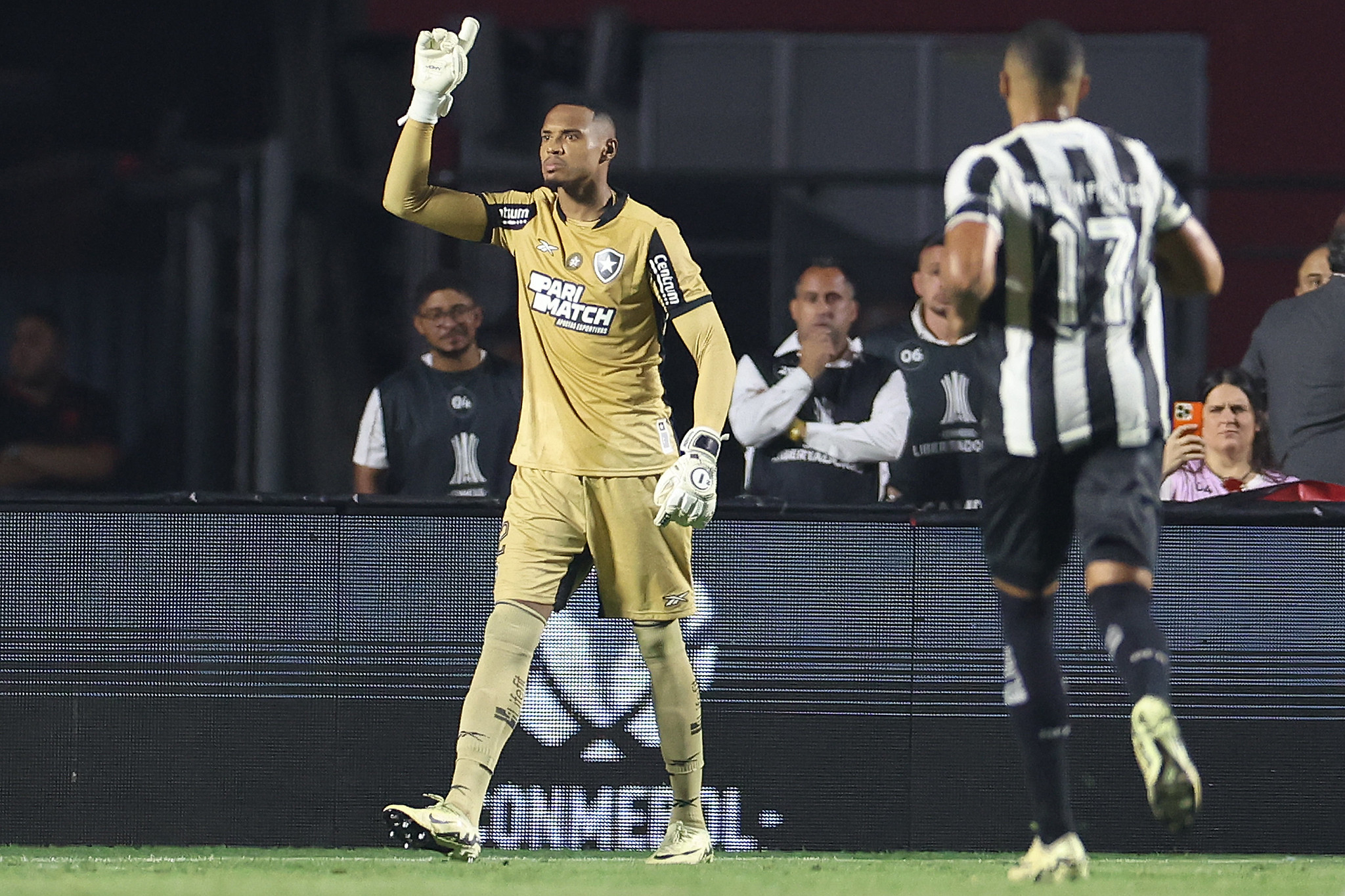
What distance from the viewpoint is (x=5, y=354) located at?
412 inches

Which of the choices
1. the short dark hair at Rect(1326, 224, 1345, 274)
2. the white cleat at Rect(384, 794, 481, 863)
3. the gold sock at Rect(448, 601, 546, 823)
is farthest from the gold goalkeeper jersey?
the short dark hair at Rect(1326, 224, 1345, 274)

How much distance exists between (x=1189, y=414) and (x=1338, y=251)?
78 centimetres

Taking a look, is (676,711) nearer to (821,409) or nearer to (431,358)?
(821,409)

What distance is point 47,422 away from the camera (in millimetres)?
9266

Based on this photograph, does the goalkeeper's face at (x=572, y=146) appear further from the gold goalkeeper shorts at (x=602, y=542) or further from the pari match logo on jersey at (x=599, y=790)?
the pari match logo on jersey at (x=599, y=790)

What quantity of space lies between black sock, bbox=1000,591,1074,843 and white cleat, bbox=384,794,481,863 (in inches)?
56.4

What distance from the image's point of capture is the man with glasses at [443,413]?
24.9 feet

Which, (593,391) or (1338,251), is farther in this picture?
(1338,251)

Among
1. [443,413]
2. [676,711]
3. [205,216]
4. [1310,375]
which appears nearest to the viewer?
[676,711]

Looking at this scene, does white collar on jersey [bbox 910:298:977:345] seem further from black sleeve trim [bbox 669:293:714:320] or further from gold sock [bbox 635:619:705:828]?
gold sock [bbox 635:619:705:828]

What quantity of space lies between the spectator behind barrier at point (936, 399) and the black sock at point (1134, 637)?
8.68 ft

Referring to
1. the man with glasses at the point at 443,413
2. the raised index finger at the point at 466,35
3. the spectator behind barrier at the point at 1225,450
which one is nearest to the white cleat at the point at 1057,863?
the spectator behind barrier at the point at 1225,450

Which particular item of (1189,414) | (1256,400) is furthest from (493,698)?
(1189,414)

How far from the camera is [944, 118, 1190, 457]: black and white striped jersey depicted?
15.2ft
